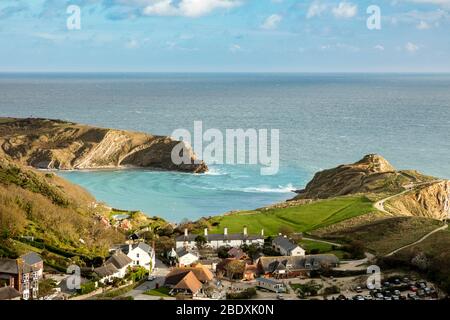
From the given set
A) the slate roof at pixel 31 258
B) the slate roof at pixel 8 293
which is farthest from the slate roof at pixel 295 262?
the slate roof at pixel 8 293

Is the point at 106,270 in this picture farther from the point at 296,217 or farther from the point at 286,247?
the point at 296,217

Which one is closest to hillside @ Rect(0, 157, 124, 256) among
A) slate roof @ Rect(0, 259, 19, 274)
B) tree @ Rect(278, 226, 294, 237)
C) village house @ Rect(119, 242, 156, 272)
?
village house @ Rect(119, 242, 156, 272)

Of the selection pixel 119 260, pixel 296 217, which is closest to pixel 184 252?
pixel 119 260

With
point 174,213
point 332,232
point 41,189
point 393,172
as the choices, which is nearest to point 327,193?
point 393,172

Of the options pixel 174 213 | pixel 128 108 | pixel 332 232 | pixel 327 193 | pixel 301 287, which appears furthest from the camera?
pixel 128 108

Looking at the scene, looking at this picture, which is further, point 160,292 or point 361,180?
point 361,180
